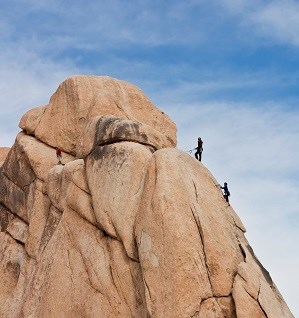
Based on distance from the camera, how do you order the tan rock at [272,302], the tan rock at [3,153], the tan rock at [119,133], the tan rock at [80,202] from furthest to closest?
the tan rock at [3,153]
the tan rock at [119,133]
the tan rock at [80,202]
the tan rock at [272,302]

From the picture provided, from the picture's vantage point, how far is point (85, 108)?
1277 inches

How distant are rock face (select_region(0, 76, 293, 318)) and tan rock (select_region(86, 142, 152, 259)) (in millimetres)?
43

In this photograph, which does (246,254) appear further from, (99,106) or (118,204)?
(99,106)

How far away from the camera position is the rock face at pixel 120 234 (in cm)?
2142

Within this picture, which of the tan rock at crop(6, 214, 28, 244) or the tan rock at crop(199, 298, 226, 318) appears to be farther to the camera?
the tan rock at crop(6, 214, 28, 244)

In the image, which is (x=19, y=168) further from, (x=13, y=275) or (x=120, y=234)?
(x=120, y=234)

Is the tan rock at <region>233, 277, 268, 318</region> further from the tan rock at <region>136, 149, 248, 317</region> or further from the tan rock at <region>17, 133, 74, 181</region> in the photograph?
the tan rock at <region>17, 133, 74, 181</region>

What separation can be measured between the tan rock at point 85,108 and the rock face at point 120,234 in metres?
0.08

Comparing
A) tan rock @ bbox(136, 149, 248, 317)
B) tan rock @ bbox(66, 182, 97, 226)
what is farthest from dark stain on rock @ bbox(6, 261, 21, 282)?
tan rock @ bbox(136, 149, 248, 317)

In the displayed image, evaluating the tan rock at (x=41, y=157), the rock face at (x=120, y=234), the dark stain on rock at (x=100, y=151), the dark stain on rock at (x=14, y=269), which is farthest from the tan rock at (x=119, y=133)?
the dark stain on rock at (x=14, y=269)

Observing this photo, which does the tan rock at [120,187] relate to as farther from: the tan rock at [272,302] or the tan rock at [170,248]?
the tan rock at [272,302]

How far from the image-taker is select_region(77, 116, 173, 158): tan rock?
2595 cm

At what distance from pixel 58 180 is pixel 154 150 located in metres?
5.83

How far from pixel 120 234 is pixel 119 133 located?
4.56m
